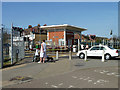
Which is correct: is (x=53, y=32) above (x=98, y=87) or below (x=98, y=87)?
above

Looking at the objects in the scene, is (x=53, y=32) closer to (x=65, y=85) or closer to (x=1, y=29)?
(x=1, y=29)

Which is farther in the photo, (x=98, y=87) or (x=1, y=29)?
(x=1, y=29)

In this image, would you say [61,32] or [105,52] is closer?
[105,52]

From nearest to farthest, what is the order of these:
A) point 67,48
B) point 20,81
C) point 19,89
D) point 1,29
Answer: point 19,89 < point 20,81 < point 1,29 < point 67,48

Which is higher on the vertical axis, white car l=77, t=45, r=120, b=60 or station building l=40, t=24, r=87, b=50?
station building l=40, t=24, r=87, b=50

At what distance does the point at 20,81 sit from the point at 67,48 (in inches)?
1009

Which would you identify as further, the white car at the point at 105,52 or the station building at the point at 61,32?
the station building at the point at 61,32

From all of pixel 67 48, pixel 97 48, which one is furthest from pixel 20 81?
pixel 67 48

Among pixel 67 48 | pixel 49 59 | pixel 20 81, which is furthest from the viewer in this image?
pixel 67 48

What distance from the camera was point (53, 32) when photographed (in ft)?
132

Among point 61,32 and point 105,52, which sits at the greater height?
point 61,32

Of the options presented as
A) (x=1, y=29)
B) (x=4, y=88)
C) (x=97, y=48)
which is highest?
(x=1, y=29)

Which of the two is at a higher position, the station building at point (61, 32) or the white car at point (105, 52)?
the station building at point (61, 32)

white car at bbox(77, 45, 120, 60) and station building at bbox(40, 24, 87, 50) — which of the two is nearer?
white car at bbox(77, 45, 120, 60)
